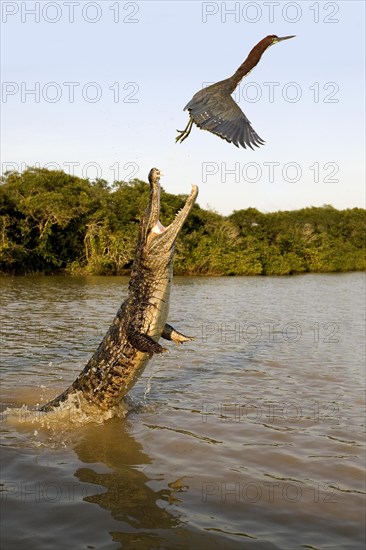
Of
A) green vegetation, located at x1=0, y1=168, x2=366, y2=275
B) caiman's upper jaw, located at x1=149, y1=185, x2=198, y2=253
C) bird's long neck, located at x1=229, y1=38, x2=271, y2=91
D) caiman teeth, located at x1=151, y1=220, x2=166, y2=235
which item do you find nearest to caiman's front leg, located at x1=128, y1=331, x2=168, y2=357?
caiman's upper jaw, located at x1=149, y1=185, x2=198, y2=253

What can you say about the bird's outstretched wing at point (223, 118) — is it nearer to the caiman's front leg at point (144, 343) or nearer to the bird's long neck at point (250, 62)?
the bird's long neck at point (250, 62)

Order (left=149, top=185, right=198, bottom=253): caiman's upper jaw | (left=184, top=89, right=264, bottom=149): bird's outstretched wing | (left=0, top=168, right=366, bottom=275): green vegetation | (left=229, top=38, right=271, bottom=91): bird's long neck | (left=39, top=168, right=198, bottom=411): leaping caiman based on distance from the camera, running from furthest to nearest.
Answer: (left=0, top=168, right=366, bottom=275): green vegetation → (left=39, top=168, right=198, bottom=411): leaping caiman → (left=149, top=185, right=198, bottom=253): caiman's upper jaw → (left=229, top=38, right=271, bottom=91): bird's long neck → (left=184, top=89, right=264, bottom=149): bird's outstretched wing

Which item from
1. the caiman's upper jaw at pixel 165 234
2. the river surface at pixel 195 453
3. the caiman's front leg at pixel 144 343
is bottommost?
the river surface at pixel 195 453

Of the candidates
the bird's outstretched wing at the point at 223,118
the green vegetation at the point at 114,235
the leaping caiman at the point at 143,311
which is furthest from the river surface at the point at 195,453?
the green vegetation at the point at 114,235

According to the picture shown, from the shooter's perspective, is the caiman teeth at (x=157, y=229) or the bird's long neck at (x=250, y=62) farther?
the caiman teeth at (x=157, y=229)

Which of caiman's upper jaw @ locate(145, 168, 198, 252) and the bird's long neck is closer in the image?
the bird's long neck

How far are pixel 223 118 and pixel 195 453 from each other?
3142 millimetres

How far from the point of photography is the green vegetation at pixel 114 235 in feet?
103

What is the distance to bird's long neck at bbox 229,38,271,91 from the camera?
3.90 m

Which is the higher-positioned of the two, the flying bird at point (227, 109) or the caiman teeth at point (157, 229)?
the flying bird at point (227, 109)

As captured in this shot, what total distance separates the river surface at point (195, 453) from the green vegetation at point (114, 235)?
823 inches

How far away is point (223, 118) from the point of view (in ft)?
12.6

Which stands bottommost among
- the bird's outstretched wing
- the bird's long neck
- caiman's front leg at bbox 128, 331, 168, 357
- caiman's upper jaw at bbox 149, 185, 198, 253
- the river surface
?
the river surface

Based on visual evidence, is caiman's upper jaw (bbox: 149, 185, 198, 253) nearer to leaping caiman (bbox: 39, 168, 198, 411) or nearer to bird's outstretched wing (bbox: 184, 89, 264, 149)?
leaping caiman (bbox: 39, 168, 198, 411)
